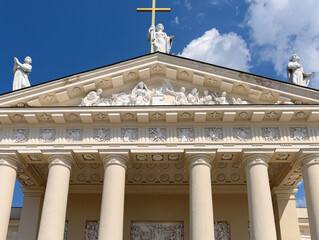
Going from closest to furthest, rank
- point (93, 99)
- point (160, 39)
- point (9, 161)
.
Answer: point (9, 161) → point (93, 99) → point (160, 39)

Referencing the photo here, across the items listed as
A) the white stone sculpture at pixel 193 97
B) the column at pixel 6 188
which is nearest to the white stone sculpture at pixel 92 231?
the column at pixel 6 188

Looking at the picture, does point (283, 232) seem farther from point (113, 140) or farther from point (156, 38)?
point (156, 38)

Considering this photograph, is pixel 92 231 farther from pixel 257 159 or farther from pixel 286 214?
pixel 286 214

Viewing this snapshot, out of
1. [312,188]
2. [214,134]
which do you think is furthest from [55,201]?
[312,188]

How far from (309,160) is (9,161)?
12.2 metres

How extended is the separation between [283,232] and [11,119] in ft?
44.2

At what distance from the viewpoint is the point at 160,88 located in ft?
63.2

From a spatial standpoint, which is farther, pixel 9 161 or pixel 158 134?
pixel 158 134

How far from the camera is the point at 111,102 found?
1878cm

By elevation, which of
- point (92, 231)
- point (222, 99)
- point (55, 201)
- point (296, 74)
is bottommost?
point (92, 231)

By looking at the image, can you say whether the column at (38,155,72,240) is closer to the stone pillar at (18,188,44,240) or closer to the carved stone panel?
the stone pillar at (18,188,44,240)

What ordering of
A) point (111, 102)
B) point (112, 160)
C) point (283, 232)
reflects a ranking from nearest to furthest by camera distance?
point (112, 160) → point (111, 102) → point (283, 232)

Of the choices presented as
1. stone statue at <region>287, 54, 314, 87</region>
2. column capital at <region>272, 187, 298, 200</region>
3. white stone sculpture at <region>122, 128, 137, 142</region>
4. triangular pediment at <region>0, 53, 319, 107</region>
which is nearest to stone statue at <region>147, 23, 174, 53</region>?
triangular pediment at <region>0, 53, 319, 107</region>

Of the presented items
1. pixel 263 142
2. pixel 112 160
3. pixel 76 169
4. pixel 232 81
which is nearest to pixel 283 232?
pixel 263 142
